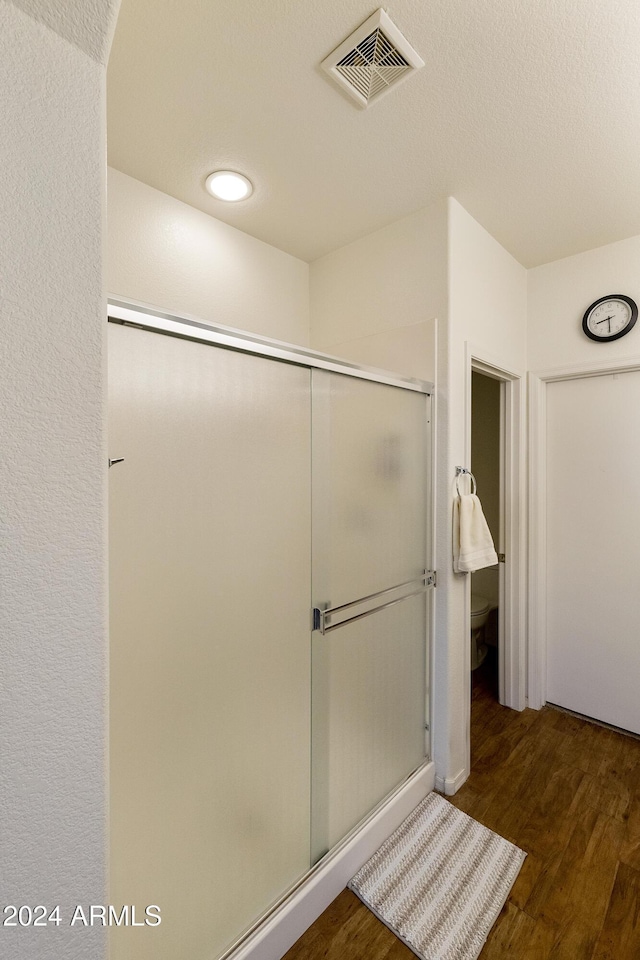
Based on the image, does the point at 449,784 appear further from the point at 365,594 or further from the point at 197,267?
the point at 197,267

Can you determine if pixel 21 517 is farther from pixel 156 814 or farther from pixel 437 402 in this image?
pixel 437 402

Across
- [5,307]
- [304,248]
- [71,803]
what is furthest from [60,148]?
[304,248]

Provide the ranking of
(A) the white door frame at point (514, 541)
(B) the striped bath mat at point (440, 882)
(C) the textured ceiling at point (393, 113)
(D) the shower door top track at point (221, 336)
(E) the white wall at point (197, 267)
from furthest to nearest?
(A) the white door frame at point (514, 541), (E) the white wall at point (197, 267), (B) the striped bath mat at point (440, 882), (C) the textured ceiling at point (393, 113), (D) the shower door top track at point (221, 336)

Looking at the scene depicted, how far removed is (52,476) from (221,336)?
613 millimetres

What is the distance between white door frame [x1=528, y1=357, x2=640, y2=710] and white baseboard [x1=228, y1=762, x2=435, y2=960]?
104 centimetres

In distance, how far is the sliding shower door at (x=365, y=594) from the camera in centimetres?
147

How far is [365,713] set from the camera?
1657 millimetres

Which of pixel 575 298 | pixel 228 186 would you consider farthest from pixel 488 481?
pixel 228 186

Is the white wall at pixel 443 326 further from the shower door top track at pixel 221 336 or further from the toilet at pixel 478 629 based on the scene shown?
the toilet at pixel 478 629

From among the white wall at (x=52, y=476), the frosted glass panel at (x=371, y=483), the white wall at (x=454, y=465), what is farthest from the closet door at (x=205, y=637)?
the white wall at (x=454, y=465)

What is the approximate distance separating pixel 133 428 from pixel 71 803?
686 mm

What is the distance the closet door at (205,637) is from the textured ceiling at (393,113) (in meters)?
0.85

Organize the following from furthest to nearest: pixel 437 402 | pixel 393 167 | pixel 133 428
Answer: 1. pixel 437 402
2. pixel 393 167
3. pixel 133 428

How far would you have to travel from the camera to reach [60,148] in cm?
65
